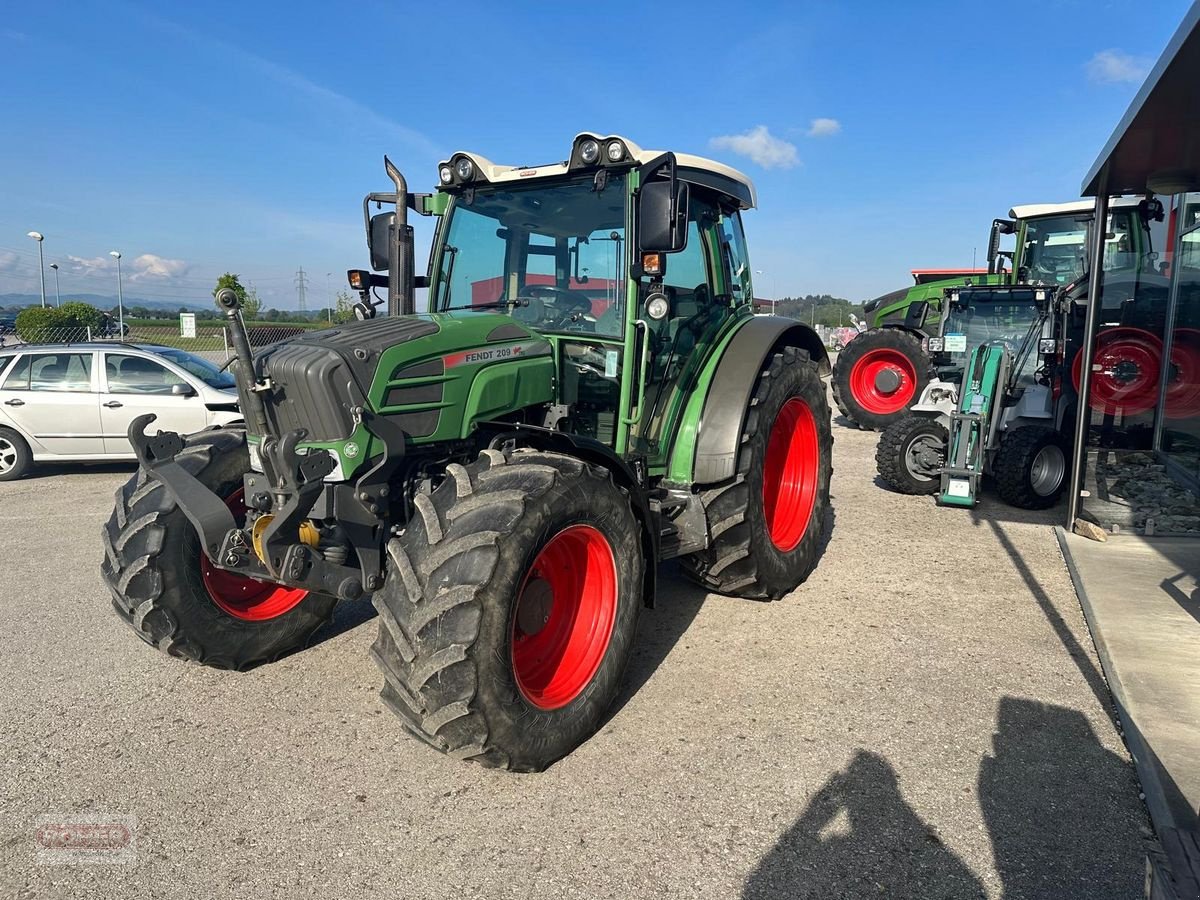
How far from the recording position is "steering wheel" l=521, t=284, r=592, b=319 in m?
3.76

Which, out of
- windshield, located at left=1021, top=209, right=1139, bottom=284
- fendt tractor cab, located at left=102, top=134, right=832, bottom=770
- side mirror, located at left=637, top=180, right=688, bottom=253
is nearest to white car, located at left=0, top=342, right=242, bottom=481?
fendt tractor cab, located at left=102, top=134, right=832, bottom=770

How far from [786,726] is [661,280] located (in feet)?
6.40

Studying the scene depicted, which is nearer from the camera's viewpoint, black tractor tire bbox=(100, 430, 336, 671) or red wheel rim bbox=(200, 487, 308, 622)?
black tractor tire bbox=(100, 430, 336, 671)

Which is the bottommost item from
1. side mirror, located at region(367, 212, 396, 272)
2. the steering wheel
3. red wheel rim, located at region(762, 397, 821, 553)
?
red wheel rim, located at region(762, 397, 821, 553)

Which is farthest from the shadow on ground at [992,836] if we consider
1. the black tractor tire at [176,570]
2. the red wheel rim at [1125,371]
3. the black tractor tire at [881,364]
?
the black tractor tire at [881,364]

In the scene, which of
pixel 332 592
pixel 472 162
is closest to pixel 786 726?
pixel 332 592

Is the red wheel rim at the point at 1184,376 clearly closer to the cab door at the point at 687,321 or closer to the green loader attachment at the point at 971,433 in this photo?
the green loader attachment at the point at 971,433

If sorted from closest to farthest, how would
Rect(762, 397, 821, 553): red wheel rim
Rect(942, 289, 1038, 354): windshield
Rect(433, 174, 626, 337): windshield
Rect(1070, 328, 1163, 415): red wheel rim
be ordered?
1. Rect(433, 174, 626, 337): windshield
2. Rect(762, 397, 821, 553): red wheel rim
3. Rect(1070, 328, 1163, 415): red wheel rim
4. Rect(942, 289, 1038, 354): windshield

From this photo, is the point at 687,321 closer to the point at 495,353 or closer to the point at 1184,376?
the point at 495,353

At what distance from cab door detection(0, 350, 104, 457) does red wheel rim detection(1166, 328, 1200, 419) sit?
10411 mm

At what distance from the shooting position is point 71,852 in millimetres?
2441

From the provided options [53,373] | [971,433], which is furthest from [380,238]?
[53,373]

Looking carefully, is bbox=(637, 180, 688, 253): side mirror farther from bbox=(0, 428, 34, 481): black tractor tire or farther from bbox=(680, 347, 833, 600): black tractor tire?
bbox=(0, 428, 34, 481): black tractor tire

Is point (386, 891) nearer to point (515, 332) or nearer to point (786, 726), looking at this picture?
point (786, 726)
